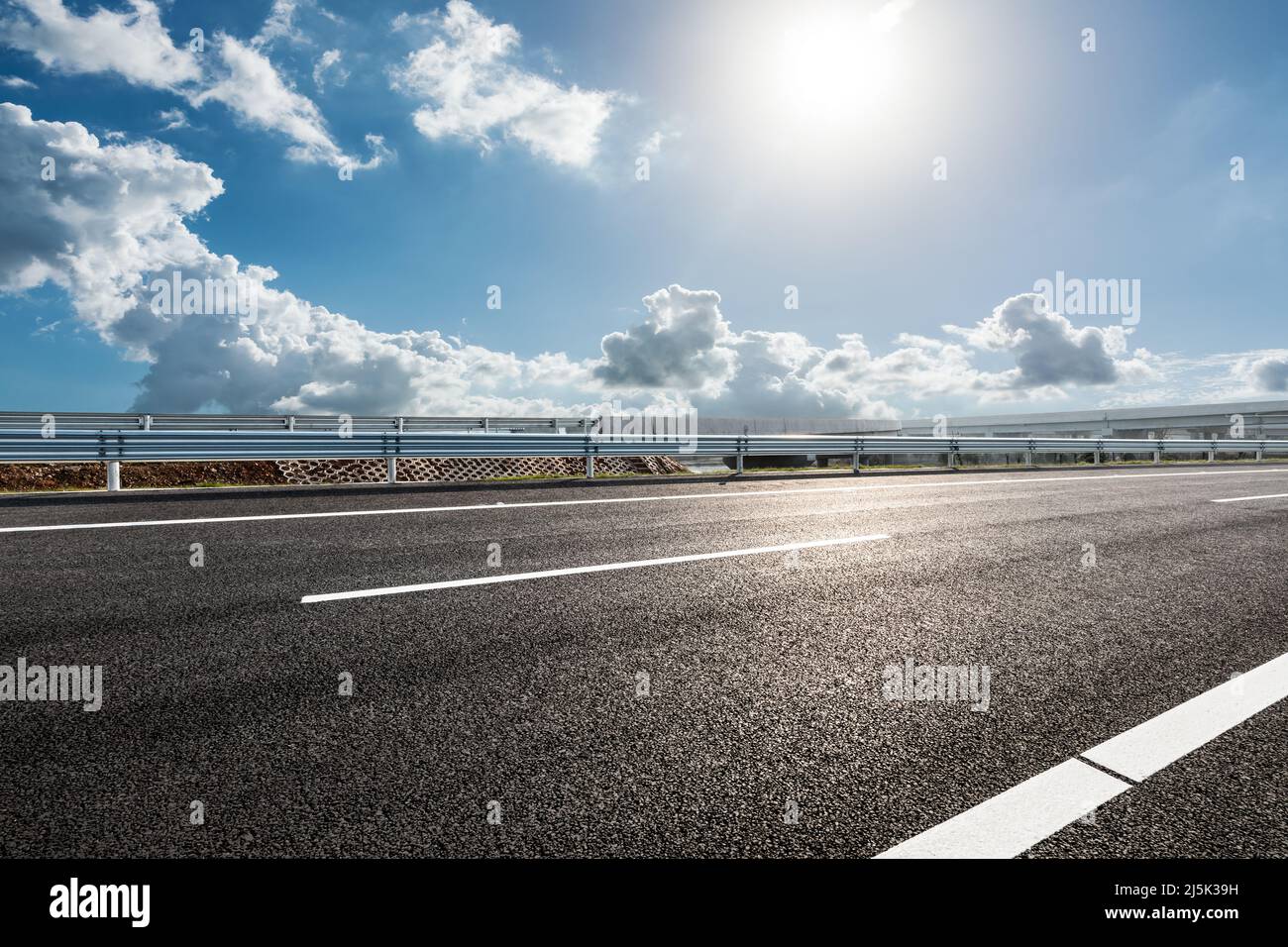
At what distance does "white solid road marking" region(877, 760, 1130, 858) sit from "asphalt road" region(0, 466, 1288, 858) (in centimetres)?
4

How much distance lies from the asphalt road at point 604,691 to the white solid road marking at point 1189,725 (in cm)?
6

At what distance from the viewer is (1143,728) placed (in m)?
2.68

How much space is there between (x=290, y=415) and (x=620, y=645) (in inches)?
898

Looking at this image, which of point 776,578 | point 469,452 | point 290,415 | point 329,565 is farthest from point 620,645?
point 290,415

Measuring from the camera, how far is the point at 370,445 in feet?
40.7

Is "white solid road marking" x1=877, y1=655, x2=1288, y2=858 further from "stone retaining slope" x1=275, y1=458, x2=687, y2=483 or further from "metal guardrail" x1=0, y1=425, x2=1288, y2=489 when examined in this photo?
"stone retaining slope" x1=275, y1=458, x2=687, y2=483

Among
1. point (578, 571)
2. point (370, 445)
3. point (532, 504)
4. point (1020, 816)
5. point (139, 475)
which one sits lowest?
point (1020, 816)

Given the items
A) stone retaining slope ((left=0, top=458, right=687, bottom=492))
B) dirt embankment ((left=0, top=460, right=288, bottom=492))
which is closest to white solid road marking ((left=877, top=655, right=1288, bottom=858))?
stone retaining slope ((left=0, top=458, right=687, bottom=492))

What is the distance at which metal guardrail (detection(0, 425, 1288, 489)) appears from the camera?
10.6 m

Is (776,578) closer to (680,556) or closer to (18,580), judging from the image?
(680,556)

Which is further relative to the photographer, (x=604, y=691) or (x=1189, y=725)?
(x=604, y=691)

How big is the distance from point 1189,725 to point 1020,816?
4.04ft

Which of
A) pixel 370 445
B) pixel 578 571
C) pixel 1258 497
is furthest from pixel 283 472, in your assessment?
pixel 1258 497

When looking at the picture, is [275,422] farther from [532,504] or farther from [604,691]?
[604,691]
